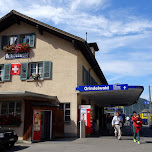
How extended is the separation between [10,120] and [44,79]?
3.98 meters

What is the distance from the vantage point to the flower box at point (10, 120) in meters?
13.0

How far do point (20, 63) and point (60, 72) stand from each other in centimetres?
346

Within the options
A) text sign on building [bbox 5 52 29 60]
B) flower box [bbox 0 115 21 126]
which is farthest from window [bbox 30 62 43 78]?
flower box [bbox 0 115 21 126]

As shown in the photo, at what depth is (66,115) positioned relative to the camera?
49.1ft

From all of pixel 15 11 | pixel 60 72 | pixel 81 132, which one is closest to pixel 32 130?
pixel 81 132

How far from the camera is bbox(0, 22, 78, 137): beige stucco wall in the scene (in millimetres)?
15023

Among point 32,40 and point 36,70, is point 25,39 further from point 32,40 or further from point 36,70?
point 36,70

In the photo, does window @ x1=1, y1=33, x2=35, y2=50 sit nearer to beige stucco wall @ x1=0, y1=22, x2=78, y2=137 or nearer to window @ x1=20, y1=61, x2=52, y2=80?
beige stucco wall @ x1=0, y1=22, x2=78, y2=137

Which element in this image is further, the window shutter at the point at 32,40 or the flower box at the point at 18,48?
the window shutter at the point at 32,40

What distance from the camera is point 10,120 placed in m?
13.3

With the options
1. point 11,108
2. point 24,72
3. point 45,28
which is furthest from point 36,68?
point 11,108

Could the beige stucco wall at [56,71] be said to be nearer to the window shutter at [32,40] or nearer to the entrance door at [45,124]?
the window shutter at [32,40]

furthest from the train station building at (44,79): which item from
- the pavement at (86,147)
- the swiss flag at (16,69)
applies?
the pavement at (86,147)

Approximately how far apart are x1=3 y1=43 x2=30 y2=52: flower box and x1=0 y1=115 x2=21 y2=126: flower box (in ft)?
18.0
